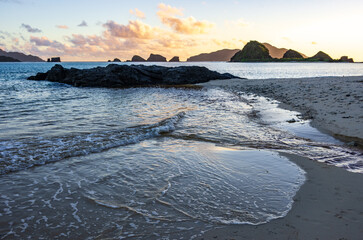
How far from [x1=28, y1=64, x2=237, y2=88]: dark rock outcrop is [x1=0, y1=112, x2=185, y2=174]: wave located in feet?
86.4

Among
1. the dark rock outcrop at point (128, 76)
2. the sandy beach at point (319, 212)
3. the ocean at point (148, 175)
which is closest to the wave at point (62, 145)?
the ocean at point (148, 175)

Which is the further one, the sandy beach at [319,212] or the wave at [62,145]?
the wave at [62,145]

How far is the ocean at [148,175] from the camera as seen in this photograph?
3676 mm

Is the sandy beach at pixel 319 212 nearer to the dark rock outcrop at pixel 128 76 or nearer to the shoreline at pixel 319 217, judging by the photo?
the shoreline at pixel 319 217

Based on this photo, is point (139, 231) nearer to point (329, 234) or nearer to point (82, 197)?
point (82, 197)

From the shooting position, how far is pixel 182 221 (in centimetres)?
368

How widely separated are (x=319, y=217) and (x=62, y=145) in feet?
23.6

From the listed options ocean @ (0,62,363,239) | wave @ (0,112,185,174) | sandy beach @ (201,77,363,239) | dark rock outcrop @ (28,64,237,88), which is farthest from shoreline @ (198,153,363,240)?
dark rock outcrop @ (28,64,237,88)

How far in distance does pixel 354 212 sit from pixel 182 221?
283 centimetres

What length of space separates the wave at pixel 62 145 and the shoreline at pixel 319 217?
16.9 ft

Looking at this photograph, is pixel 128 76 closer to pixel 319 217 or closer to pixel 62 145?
pixel 62 145

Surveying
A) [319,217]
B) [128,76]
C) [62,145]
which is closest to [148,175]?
[319,217]

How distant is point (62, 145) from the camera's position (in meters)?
7.53

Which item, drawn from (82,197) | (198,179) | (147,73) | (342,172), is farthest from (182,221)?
(147,73)
